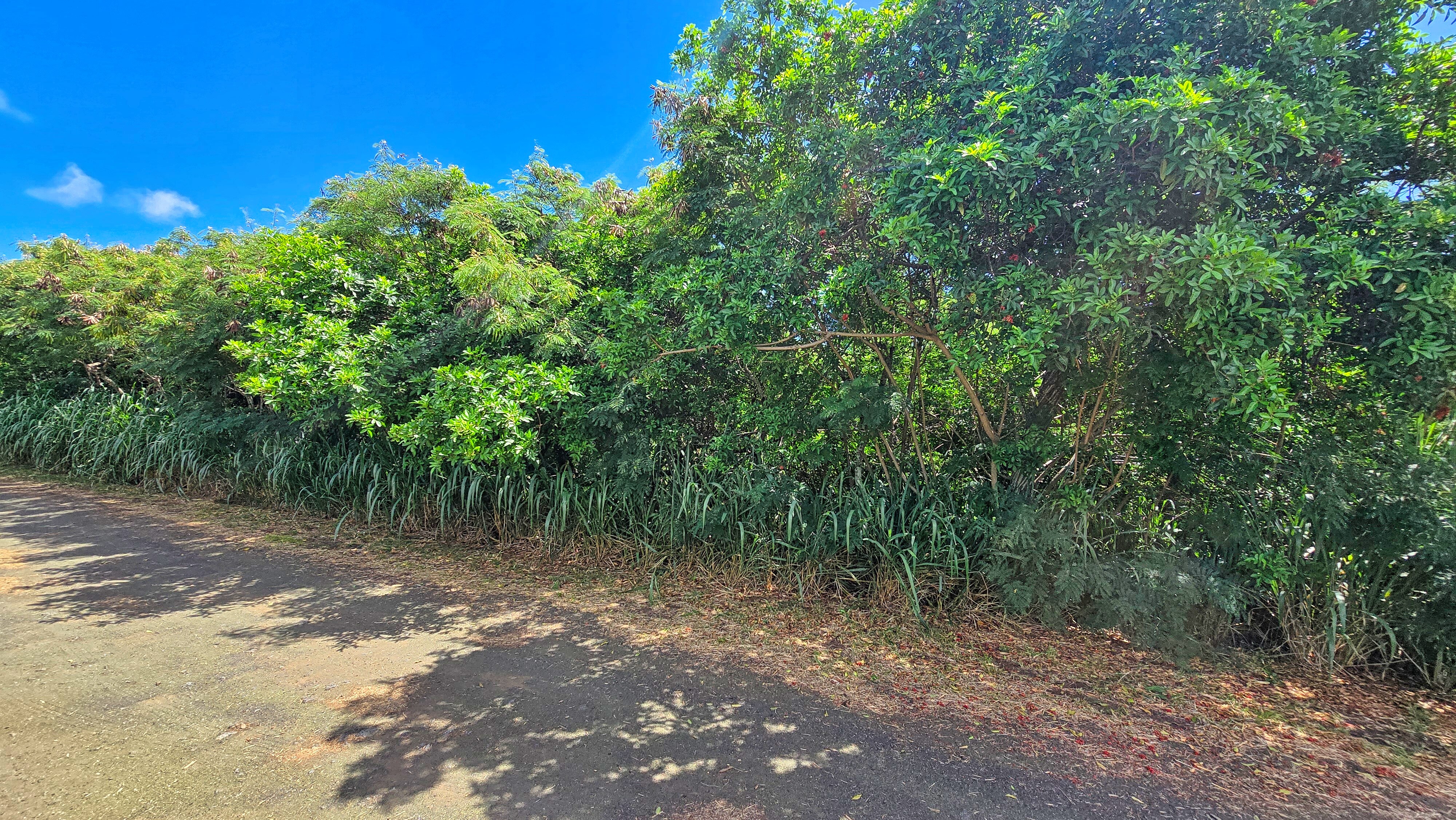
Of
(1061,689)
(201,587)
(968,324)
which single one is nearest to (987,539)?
(1061,689)

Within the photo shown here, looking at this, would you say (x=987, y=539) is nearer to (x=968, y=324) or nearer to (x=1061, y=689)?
(x=1061, y=689)

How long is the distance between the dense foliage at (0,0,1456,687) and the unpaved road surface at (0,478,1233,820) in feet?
4.62

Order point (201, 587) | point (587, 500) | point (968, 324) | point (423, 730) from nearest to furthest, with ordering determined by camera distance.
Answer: point (423, 730), point (968, 324), point (201, 587), point (587, 500)

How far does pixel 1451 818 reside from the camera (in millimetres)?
2326

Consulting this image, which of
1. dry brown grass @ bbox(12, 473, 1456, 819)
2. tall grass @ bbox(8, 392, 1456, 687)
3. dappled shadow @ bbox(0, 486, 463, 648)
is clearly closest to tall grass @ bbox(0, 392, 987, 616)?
tall grass @ bbox(8, 392, 1456, 687)

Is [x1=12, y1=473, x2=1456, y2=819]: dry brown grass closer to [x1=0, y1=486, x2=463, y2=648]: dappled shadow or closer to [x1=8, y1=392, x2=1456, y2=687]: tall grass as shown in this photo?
[x1=8, y1=392, x2=1456, y2=687]: tall grass

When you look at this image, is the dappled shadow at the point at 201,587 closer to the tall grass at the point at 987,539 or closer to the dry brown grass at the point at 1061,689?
the dry brown grass at the point at 1061,689

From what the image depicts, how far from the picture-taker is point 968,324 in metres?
3.29

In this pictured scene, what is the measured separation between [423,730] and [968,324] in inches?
135

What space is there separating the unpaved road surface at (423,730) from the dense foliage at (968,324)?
1.41 metres

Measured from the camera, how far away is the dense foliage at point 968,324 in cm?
264

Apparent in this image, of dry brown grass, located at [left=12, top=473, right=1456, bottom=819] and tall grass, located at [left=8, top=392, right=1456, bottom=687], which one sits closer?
dry brown grass, located at [left=12, top=473, right=1456, bottom=819]

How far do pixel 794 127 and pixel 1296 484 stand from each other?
3.92 metres

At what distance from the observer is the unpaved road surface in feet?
7.54
